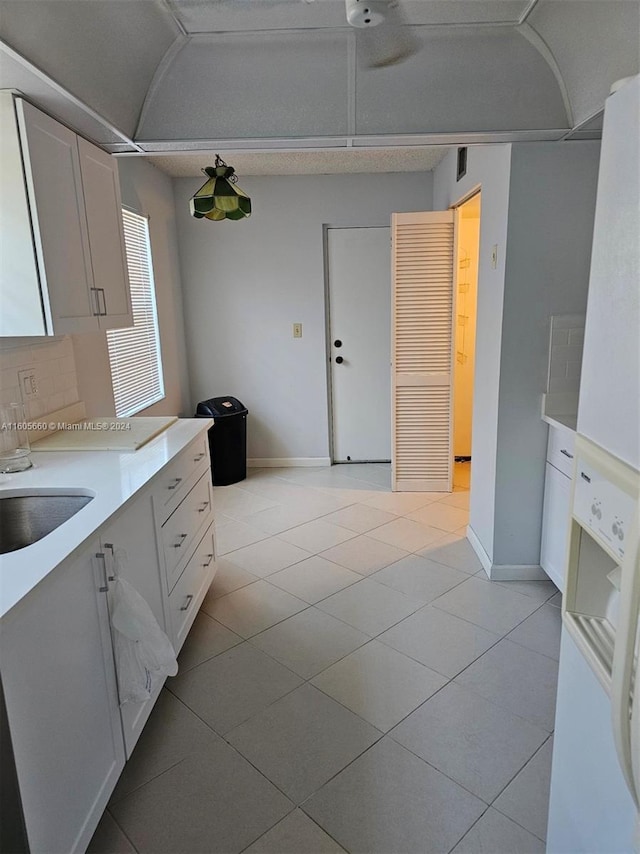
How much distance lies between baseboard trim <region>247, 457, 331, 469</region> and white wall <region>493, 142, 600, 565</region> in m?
2.27

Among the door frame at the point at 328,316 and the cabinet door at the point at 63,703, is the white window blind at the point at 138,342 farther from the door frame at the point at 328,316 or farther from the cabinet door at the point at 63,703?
the cabinet door at the point at 63,703

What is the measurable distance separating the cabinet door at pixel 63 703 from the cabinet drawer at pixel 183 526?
52cm

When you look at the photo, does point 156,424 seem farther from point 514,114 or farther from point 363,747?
point 514,114

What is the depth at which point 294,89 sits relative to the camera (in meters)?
2.02

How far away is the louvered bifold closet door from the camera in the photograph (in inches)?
146

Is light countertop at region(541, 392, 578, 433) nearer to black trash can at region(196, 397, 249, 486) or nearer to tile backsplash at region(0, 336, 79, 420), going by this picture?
tile backsplash at region(0, 336, 79, 420)

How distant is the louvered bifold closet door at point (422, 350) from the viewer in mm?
3713

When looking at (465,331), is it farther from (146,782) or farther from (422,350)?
(146,782)

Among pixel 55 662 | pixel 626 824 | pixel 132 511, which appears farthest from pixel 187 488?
pixel 626 824

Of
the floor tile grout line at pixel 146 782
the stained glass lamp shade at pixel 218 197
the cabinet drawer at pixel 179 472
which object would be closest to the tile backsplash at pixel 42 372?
the cabinet drawer at pixel 179 472

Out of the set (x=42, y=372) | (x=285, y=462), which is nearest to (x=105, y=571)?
(x=42, y=372)

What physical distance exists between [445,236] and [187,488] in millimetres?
2589

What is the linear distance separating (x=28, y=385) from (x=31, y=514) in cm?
70


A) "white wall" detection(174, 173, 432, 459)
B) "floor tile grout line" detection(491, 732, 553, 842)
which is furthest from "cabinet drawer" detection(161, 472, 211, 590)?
"white wall" detection(174, 173, 432, 459)
